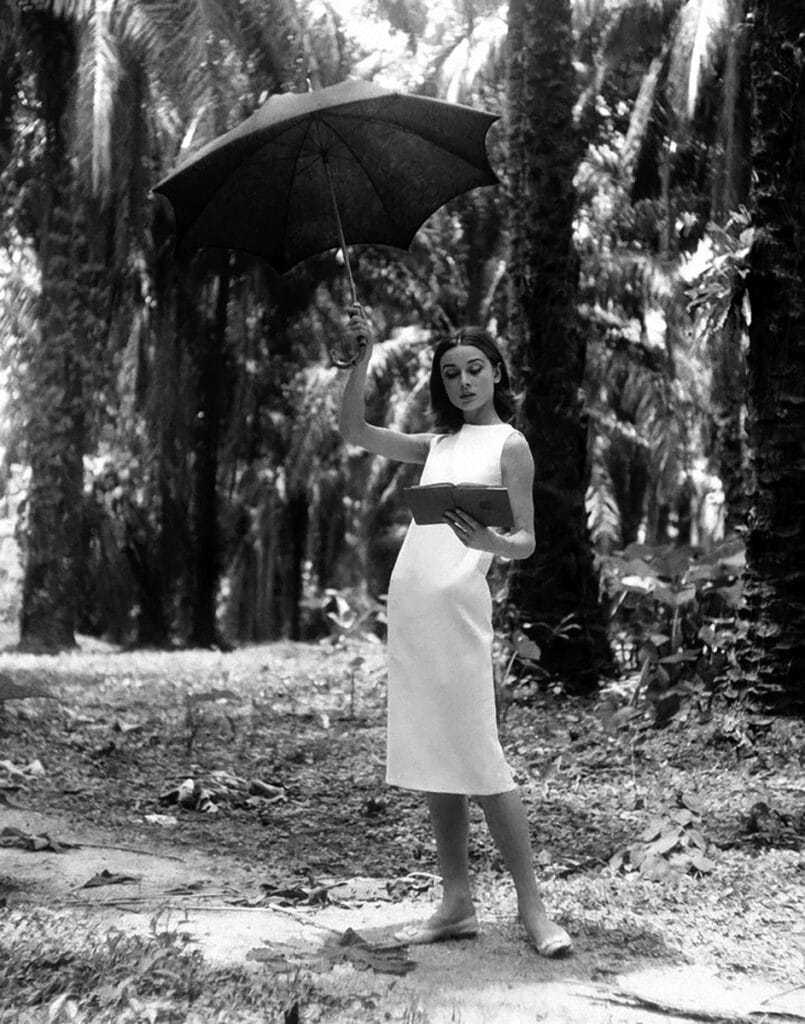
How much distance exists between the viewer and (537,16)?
443 inches

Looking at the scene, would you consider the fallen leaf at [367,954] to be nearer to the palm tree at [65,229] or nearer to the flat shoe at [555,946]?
the flat shoe at [555,946]

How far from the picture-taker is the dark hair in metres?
4.69

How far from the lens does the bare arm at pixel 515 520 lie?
4.07 m

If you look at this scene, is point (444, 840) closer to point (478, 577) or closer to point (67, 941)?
point (478, 577)

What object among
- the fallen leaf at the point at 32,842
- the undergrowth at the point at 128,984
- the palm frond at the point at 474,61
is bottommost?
the fallen leaf at the point at 32,842

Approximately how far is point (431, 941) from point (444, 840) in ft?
1.13

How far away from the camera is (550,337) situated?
10.8m

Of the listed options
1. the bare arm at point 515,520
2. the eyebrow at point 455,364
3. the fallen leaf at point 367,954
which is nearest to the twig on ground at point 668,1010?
the fallen leaf at point 367,954

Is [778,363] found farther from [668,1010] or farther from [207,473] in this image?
[207,473]

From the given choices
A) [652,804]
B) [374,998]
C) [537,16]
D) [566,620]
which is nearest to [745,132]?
[537,16]

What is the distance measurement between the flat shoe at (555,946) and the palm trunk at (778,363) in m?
3.59

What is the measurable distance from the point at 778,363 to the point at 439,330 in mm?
13908

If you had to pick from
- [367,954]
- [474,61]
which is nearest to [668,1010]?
[367,954]

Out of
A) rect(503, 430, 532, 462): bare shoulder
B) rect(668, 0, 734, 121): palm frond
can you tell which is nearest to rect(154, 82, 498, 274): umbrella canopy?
rect(503, 430, 532, 462): bare shoulder
